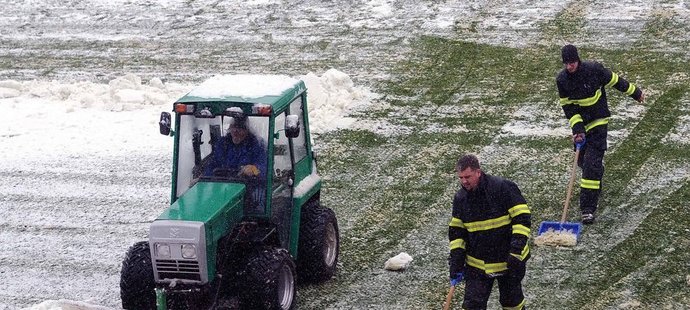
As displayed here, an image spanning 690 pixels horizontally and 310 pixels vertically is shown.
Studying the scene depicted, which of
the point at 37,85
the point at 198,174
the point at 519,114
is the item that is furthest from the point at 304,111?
the point at 37,85

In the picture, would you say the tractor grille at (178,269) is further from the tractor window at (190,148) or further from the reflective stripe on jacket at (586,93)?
the reflective stripe on jacket at (586,93)

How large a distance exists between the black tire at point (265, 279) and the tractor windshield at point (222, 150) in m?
0.56

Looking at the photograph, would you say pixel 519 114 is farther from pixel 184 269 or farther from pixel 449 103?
pixel 184 269

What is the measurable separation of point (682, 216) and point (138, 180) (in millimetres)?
6304

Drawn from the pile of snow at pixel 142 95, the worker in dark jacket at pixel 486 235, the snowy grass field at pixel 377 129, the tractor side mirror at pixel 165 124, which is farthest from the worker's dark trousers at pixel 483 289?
the pile of snow at pixel 142 95

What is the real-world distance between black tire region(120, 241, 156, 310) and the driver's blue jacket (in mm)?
894

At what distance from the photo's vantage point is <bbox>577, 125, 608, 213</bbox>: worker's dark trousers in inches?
420

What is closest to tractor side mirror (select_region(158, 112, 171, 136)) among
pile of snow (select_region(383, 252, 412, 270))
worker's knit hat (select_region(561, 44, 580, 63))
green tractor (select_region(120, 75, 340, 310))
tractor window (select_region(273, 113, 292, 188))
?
green tractor (select_region(120, 75, 340, 310))

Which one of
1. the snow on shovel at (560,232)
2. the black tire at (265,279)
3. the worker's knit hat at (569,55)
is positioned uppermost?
the worker's knit hat at (569,55)

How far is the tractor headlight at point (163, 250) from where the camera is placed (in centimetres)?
805

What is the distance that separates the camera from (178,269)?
26.6ft

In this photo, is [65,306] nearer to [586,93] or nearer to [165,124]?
[165,124]

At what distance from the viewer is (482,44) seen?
1864cm

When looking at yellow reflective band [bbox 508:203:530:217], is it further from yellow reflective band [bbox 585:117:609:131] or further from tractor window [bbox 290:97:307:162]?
yellow reflective band [bbox 585:117:609:131]
